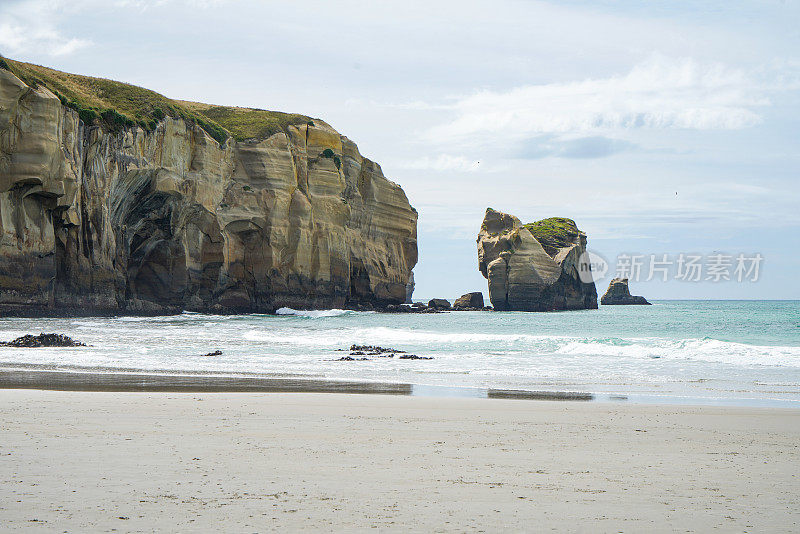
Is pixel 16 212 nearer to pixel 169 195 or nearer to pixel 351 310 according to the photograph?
pixel 169 195

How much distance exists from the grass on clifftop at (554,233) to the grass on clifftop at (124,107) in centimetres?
4134

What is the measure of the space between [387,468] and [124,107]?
46.1m

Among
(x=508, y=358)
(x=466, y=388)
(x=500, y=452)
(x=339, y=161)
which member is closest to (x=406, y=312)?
(x=339, y=161)

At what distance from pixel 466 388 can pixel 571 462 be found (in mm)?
7036

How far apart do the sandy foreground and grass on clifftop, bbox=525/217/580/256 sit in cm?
8241

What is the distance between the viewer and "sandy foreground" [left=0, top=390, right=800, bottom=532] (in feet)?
15.3

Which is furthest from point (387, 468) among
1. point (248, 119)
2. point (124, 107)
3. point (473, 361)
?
point (248, 119)

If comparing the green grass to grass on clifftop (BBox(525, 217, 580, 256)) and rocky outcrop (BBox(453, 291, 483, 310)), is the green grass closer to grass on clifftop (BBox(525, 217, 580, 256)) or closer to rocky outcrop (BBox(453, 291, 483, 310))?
rocky outcrop (BBox(453, 291, 483, 310))

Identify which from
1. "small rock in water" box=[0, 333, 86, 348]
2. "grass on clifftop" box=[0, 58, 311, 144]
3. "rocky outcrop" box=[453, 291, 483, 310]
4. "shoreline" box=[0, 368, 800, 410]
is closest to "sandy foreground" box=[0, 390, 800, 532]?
"shoreline" box=[0, 368, 800, 410]

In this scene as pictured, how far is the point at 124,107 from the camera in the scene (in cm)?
4644

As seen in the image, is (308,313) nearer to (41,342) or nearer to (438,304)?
(438,304)

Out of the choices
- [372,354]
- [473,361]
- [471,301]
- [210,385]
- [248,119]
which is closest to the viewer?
[210,385]

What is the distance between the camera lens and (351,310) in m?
62.8

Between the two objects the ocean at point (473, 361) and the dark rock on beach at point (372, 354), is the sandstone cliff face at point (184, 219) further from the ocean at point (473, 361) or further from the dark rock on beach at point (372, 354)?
the dark rock on beach at point (372, 354)
